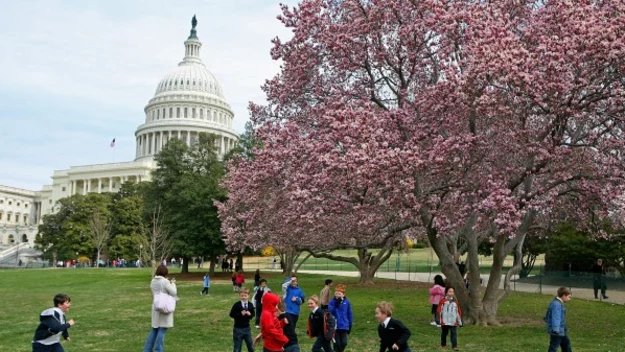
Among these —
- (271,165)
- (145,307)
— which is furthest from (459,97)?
(145,307)

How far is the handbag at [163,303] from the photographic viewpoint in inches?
493

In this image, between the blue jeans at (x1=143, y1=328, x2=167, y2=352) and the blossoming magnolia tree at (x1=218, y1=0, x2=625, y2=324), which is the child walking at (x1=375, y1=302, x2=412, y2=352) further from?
the blossoming magnolia tree at (x1=218, y1=0, x2=625, y2=324)

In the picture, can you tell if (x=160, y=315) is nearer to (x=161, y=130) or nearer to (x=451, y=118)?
(x=451, y=118)

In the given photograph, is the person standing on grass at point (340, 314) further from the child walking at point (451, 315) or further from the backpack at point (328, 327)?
the child walking at point (451, 315)

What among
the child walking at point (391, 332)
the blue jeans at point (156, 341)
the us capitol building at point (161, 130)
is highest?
the us capitol building at point (161, 130)

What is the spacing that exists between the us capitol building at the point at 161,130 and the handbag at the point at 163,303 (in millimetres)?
144020

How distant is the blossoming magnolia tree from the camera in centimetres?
1700

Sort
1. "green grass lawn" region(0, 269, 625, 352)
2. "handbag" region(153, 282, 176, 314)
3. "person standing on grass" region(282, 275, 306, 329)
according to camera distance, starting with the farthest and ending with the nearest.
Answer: "green grass lawn" region(0, 269, 625, 352), "person standing on grass" region(282, 275, 306, 329), "handbag" region(153, 282, 176, 314)

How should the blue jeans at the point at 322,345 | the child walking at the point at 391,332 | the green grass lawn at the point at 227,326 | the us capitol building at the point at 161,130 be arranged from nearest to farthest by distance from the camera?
the child walking at the point at 391,332
the blue jeans at the point at 322,345
the green grass lawn at the point at 227,326
the us capitol building at the point at 161,130

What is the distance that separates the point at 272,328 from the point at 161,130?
15834 cm

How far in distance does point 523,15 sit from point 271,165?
9.22 metres

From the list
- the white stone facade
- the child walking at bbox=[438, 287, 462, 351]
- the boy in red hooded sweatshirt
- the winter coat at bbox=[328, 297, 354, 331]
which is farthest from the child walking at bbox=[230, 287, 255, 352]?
the white stone facade

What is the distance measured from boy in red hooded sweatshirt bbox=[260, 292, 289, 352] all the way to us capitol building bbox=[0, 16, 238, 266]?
147 m

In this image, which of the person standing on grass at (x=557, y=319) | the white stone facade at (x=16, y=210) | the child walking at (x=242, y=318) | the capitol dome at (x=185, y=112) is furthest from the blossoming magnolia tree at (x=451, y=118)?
the white stone facade at (x=16, y=210)
